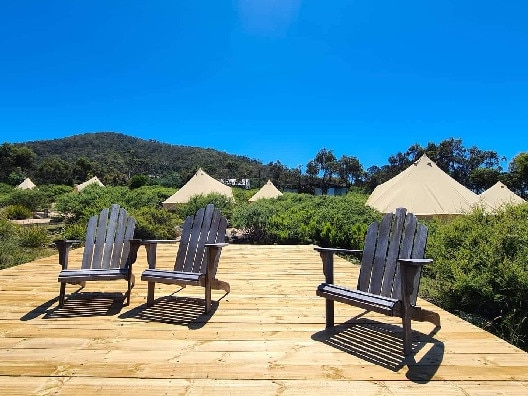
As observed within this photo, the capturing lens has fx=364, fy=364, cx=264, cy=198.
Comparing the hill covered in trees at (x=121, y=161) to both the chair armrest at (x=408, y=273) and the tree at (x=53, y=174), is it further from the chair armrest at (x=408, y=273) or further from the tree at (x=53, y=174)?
the chair armrest at (x=408, y=273)

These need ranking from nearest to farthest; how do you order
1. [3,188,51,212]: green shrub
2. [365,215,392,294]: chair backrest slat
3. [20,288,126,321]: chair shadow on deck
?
[365,215,392,294]: chair backrest slat < [20,288,126,321]: chair shadow on deck < [3,188,51,212]: green shrub

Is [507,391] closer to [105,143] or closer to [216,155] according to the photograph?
[216,155]

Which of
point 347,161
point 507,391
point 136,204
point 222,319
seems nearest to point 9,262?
point 222,319

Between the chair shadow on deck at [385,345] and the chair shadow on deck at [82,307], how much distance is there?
6.62ft

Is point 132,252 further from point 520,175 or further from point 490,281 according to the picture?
point 520,175

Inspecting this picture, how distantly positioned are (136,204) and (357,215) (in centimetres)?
964

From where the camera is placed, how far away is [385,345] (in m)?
2.67

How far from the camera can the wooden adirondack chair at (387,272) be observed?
2541 mm

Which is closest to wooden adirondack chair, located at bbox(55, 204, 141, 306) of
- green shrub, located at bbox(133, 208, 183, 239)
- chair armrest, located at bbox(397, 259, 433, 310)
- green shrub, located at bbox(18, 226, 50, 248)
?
chair armrest, located at bbox(397, 259, 433, 310)

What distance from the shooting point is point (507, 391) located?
78.0 inches

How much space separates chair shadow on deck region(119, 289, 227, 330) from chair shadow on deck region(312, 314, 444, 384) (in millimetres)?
1040

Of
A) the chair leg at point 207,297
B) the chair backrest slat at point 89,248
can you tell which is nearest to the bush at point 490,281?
the chair leg at point 207,297

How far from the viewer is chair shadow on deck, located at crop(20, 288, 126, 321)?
10.9ft

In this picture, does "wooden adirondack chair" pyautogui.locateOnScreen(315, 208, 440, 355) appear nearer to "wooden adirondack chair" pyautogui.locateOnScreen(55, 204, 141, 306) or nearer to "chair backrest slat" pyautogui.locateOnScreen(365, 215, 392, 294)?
"chair backrest slat" pyautogui.locateOnScreen(365, 215, 392, 294)
